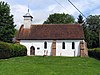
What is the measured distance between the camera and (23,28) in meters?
61.4

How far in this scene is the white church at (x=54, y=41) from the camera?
58.0 meters

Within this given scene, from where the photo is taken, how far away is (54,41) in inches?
2286

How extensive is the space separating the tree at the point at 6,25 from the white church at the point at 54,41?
8.07 metres

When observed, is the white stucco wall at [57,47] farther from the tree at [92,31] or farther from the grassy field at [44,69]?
the grassy field at [44,69]

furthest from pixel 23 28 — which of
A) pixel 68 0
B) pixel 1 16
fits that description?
pixel 68 0

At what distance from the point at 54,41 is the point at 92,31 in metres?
35.7

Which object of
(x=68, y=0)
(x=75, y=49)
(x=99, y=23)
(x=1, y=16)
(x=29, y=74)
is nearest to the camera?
(x=68, y=0)

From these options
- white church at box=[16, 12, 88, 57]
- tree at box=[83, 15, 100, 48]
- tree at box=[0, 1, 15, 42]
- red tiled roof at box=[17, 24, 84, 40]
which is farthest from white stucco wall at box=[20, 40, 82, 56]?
tree at box=[83, 15, 100, 48]

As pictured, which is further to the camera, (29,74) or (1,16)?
(1,16)

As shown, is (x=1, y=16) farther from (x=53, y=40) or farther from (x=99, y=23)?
(x=99, y=23)

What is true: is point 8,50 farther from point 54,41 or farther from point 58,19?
point 58,19

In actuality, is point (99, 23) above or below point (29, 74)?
above

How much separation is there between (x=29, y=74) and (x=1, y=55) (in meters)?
20.8

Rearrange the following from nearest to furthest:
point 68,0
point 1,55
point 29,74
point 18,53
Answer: point 68,0 → point 29,74 → point 1,55 → point 18,53
